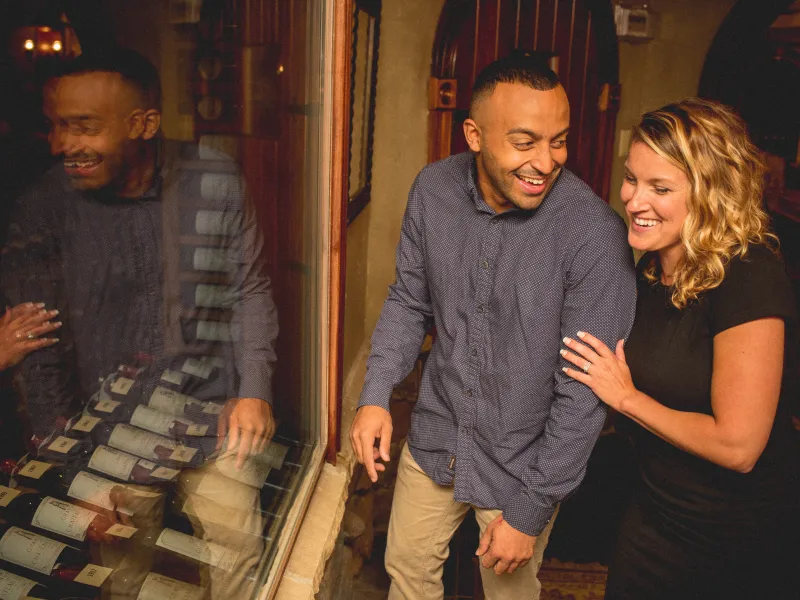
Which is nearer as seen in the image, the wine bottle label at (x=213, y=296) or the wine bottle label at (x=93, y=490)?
the wine bottle label at (x=93, y=490)

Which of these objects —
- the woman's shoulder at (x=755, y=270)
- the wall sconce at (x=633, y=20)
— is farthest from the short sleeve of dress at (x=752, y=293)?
the wall sconce at (x=633, y=20)

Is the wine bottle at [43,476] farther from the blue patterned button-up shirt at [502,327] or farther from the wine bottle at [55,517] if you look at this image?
the blue patterned button-up shirt at [502,327]

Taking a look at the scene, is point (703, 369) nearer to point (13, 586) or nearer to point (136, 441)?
point (136, 441)

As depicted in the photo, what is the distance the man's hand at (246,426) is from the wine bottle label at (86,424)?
547 mm

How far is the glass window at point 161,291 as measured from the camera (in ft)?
2.21

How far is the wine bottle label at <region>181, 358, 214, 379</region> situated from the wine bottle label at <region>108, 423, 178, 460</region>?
5.6 inches

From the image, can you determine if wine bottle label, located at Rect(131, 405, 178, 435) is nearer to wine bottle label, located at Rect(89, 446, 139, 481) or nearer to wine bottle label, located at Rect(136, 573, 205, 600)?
wine bottle label, located at Rect(89, 446, 139, 481)

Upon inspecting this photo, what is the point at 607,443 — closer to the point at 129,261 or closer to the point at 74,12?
the point at 129,261

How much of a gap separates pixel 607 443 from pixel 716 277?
168 cm

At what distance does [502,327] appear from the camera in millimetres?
1500

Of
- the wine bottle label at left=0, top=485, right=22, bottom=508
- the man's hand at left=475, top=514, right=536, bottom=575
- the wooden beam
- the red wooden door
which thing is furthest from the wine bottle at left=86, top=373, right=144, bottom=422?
the red wooden door

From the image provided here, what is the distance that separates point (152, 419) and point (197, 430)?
0.20 meters

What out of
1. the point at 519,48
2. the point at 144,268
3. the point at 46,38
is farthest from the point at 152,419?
the point at 519,48

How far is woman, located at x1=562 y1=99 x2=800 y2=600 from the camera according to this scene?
129 cm
